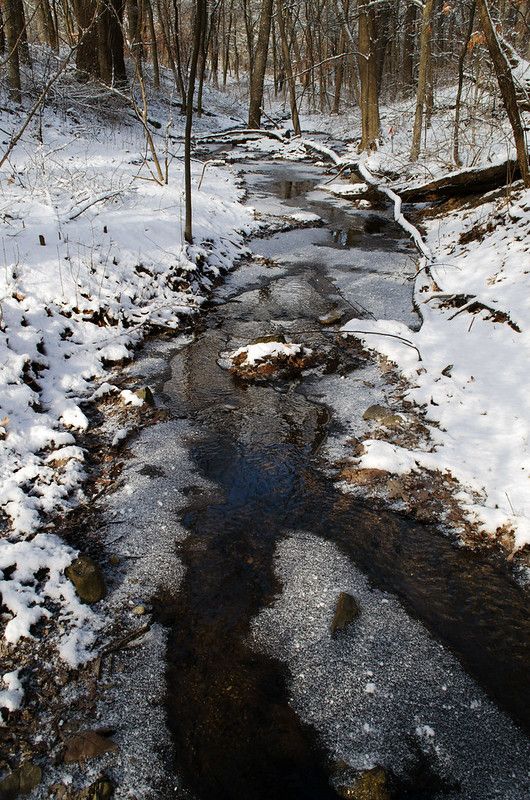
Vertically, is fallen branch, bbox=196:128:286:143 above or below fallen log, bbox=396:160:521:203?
above

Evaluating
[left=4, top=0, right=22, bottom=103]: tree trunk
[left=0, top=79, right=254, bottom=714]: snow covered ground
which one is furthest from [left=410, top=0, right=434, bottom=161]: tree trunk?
[left=4, top=0, right=22, bottom=103]: tree trunk

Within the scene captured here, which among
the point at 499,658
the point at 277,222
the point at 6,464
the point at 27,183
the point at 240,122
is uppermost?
the point at 240,122

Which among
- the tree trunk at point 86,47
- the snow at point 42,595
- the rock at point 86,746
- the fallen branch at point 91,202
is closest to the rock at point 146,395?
the snow at point 42,595

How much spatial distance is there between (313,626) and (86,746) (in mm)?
1441

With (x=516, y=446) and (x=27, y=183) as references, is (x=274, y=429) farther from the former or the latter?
(x=27, y=183)

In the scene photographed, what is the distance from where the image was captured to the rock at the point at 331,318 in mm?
7629

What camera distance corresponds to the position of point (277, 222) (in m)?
12.6

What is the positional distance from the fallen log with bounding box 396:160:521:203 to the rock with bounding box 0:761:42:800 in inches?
426

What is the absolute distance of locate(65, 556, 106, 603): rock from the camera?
3.41m

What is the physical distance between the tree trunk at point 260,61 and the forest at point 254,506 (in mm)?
15897

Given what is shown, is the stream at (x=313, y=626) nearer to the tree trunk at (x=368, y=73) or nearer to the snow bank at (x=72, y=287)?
the snow bank at (x=72, y=287)

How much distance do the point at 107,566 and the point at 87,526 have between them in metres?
0.47

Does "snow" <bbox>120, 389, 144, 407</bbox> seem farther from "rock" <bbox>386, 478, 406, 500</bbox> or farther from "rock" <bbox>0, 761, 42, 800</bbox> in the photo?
"rock" <bbox>0, 761, 42, 800</bbox>

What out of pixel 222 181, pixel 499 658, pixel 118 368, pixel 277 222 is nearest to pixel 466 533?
pixel 499 658
